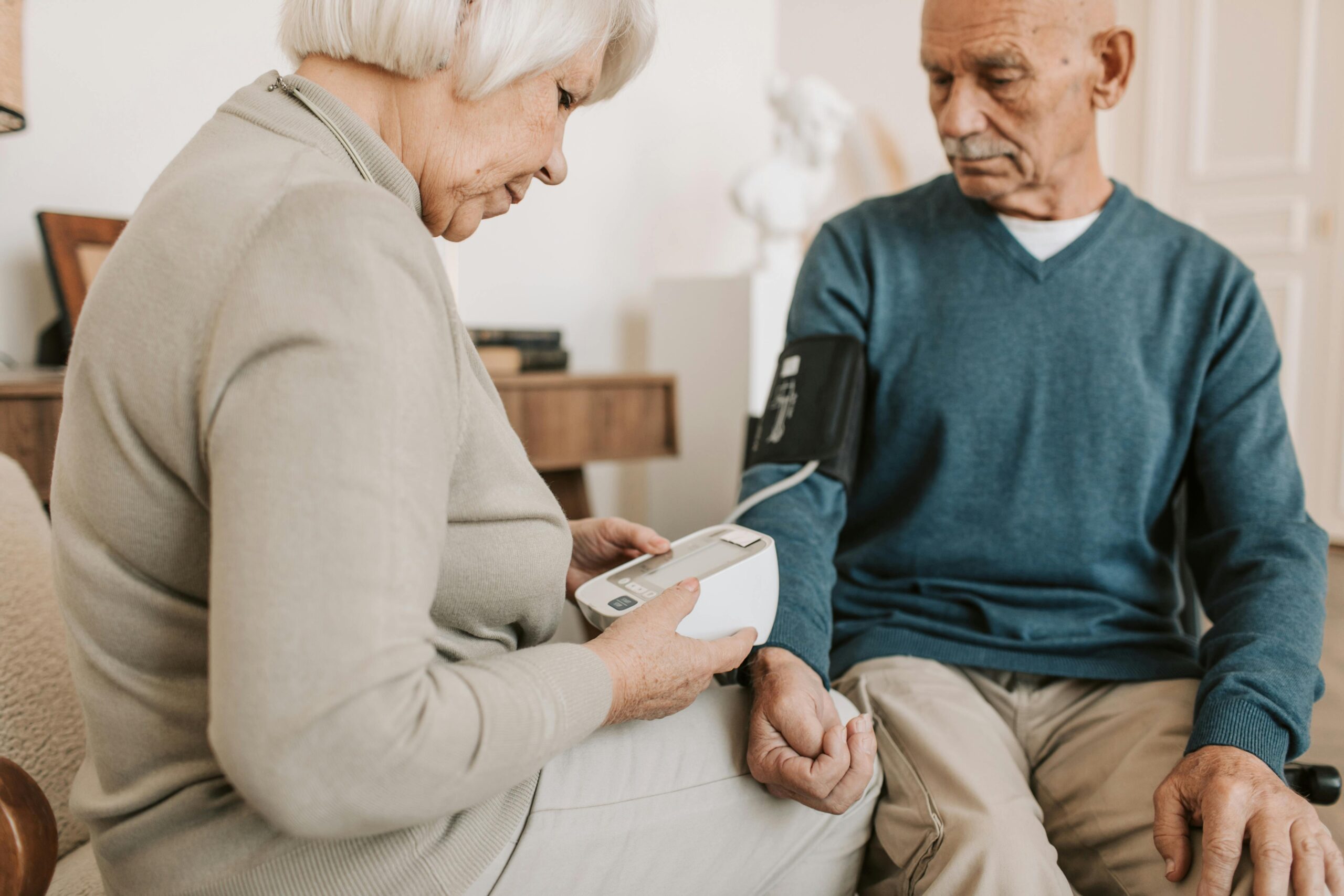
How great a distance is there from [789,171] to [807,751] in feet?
6.31

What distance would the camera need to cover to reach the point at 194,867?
0.57 m

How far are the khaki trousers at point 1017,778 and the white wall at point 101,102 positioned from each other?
149 centimetres

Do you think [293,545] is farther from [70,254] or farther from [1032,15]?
[70,254]

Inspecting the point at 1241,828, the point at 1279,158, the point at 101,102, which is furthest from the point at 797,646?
the point at 1279,158

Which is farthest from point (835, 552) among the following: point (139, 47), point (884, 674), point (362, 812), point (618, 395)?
point (139, 47)

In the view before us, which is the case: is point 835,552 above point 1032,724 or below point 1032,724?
above

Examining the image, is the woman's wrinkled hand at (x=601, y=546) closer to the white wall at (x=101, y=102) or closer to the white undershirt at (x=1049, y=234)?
the white undershirt at (x=1049, y=234)

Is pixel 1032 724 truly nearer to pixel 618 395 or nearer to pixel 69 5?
pixel 618 395

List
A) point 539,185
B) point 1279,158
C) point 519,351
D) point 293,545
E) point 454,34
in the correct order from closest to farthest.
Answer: point 293,545
point 454,34
point 519,351
point 539,185
point 1279,158

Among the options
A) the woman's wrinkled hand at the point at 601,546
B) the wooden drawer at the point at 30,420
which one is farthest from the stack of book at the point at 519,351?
the woman's wrinkled hand at the point at 601,546

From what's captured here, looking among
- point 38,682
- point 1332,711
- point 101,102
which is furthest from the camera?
point 1332,711

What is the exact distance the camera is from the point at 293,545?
429mm

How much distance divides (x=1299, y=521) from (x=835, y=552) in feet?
1.56

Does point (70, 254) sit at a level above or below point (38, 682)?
above
